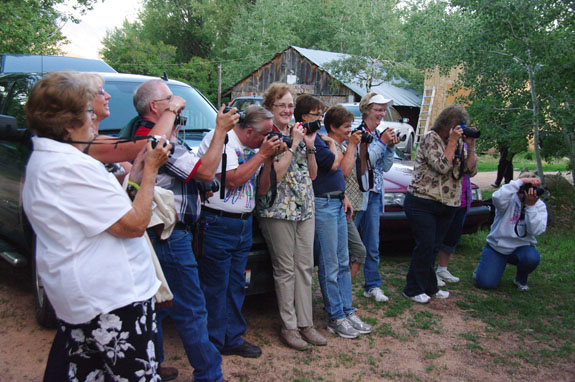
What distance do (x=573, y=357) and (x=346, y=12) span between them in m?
38.5

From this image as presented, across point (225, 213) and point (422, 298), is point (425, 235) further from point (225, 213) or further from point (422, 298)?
point (225, 213)

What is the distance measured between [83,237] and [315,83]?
28460mm

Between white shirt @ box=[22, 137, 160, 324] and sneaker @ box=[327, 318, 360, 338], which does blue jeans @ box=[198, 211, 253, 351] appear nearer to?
sneaker @ box=[327, 318, 360, 338]

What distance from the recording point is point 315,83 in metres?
29.5

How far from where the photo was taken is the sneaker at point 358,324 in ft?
13.8

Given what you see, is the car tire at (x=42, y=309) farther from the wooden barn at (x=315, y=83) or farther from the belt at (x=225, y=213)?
the wooden barn at (x=315, y=83)

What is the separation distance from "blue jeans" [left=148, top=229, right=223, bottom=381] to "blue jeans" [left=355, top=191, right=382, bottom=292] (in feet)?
7.45

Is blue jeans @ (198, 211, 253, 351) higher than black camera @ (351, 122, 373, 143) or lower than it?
lower

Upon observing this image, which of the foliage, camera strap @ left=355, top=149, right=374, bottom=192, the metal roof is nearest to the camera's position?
camera strap @ left=355, top=149, right=374, bottom=192

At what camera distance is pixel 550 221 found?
329 inches

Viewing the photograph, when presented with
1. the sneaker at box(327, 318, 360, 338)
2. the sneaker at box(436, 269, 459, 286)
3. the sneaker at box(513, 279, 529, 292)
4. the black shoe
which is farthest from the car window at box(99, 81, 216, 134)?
the sneaker at box(513, 279, 529, 292)

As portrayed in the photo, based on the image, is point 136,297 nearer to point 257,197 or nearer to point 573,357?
point 257,197

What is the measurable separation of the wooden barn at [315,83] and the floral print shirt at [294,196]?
943 inches

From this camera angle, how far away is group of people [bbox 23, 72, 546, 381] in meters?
1.89
